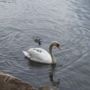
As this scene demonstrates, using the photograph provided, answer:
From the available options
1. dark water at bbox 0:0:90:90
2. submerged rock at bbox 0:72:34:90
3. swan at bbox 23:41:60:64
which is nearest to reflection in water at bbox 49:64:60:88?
dark water at bbox 0:0:90:90

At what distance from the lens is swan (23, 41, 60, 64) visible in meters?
12.8

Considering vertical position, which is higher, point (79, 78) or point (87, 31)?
point (79, 78)

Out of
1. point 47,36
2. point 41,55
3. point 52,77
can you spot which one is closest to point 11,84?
point 52,77

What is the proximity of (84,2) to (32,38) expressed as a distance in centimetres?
794

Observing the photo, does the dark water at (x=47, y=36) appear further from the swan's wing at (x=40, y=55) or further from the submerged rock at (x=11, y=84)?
the submerged rock at (x=11, y=84)

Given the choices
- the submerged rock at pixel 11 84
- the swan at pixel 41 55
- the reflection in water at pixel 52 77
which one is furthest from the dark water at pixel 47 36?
the submerged rock at pixel 11 84

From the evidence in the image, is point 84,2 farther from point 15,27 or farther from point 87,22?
point 15,27

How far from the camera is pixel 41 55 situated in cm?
1291

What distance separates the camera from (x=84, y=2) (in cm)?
2166

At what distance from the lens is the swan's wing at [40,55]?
12.8 meters

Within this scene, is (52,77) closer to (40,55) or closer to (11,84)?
(40,55)

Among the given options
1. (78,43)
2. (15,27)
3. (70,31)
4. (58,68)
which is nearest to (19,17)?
(15,27)

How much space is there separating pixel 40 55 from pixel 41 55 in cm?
4

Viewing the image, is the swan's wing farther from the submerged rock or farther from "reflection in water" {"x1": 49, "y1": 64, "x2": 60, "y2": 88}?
the submerged rock
